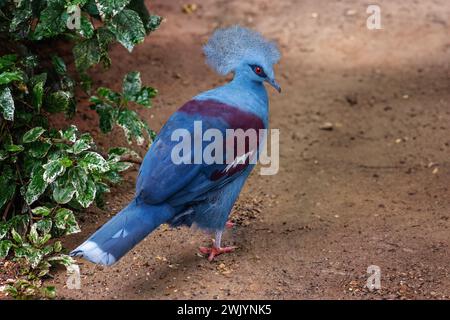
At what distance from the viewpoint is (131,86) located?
4188mm

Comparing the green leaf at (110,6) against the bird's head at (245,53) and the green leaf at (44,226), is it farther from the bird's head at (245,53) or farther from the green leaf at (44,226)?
the green leaf at (44,226)

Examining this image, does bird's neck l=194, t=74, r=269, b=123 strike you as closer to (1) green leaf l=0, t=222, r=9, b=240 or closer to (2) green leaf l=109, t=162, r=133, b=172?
(2) green leaf l=109, t=162, r=133, b=172

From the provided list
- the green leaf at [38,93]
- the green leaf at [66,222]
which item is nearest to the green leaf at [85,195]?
the green leaf at [66,222]

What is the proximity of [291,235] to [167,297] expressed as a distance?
3.17 ft

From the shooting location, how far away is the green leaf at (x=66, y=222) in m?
3.62

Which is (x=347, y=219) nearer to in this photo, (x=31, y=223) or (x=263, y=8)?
(x=31, y=223)

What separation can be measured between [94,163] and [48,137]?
0.41 m

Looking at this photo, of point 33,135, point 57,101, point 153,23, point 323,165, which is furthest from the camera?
point 323,165

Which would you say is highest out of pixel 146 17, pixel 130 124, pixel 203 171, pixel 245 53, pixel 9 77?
pixel 146 17

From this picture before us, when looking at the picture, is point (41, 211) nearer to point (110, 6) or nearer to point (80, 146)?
point (80, 146)

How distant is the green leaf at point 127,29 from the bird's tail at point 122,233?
3.22ft

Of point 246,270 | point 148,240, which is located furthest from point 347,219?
point 148,240

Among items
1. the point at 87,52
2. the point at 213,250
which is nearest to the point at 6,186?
the point at 87,52

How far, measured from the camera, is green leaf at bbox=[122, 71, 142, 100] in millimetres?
4172
